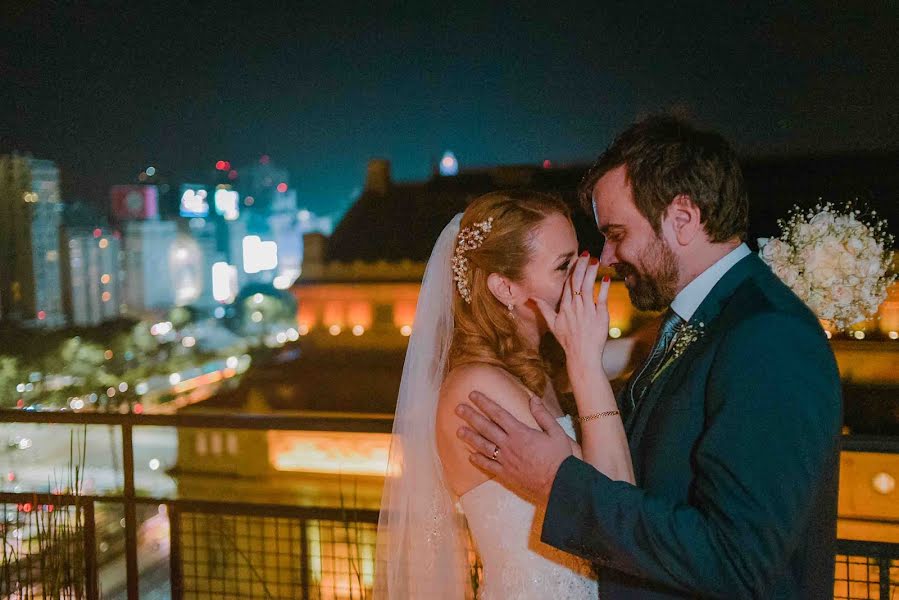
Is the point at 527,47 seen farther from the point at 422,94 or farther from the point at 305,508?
the point at 305,508

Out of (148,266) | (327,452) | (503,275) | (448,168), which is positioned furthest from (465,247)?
(148,266)

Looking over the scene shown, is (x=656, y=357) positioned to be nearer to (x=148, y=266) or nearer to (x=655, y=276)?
(x=655, y=276)

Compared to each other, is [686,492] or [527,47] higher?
[527,47]

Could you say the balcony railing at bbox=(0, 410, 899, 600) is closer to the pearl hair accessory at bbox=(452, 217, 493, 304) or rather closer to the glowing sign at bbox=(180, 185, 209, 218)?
the pearl hair accessory at bbox=(452, 217, 493, 304)

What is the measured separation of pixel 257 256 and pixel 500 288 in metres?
89.3

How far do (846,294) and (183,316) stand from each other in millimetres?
65296

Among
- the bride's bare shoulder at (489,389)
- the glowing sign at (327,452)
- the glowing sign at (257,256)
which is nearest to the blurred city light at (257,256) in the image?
the glowing sign at (257,256)

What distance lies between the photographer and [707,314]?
1.50 meters

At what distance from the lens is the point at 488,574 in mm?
2016

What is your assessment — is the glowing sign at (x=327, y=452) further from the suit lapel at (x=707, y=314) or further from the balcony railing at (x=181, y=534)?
the suit lapel at (x=707, y=314)

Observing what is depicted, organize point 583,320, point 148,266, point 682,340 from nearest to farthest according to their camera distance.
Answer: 1. point 682,340
2. point 583,320
3. point 148,266

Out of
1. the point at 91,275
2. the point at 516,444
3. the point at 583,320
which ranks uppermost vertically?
the point at 91,275

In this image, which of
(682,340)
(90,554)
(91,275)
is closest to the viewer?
(682,340)

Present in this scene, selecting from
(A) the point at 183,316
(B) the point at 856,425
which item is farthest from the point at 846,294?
(A) the point at 183,316
